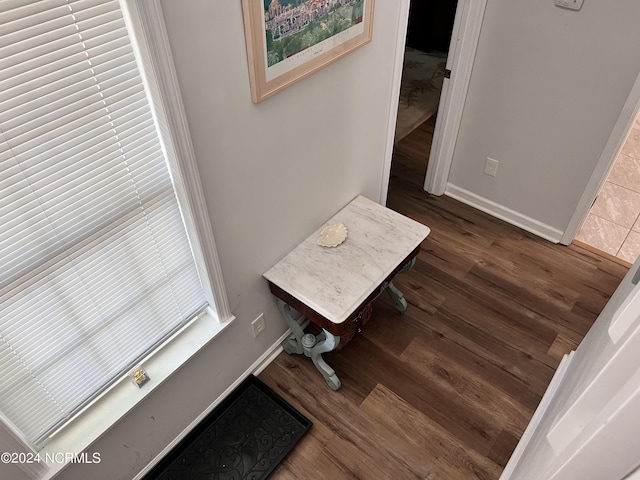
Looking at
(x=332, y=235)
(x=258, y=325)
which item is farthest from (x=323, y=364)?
(x=332, y=235)

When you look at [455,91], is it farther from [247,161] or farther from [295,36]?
[247,161]

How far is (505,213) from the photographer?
3.01m

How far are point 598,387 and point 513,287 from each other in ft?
6.03

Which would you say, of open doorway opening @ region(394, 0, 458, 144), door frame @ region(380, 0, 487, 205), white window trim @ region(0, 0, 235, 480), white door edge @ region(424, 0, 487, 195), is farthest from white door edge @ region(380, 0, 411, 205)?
open doorway opening @ region(394, 0, 458, 144)

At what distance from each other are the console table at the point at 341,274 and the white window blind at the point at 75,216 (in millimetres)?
464

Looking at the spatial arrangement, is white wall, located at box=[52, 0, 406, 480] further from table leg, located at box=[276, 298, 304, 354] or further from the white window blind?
the white window blind

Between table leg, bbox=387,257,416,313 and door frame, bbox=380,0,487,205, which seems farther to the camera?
table leg, bbox=387,257,416,313

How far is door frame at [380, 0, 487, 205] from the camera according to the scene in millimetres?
2167

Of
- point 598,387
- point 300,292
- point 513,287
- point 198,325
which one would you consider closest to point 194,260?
point 198,325

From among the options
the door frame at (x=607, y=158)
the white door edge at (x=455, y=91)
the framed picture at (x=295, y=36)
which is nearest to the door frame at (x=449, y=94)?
the white door edge at (x=455, y=91)

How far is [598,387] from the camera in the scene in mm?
884

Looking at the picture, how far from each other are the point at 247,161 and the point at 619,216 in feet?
8.48

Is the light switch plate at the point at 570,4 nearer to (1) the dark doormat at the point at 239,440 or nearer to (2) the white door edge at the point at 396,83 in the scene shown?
(2) the white door edge at the point at 396,83

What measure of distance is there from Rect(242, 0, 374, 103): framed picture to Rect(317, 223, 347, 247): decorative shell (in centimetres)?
72
